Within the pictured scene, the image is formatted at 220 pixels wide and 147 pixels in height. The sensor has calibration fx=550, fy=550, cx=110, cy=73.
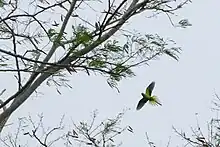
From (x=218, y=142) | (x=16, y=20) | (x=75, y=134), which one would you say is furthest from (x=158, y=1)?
(x=75, y=134)

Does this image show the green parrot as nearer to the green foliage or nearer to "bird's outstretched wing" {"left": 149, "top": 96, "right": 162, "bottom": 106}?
"bird's outstretched wing" {"left": 149, "top": 96, "right": 162, "bottom": 106}

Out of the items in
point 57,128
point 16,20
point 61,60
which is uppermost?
point 57,128

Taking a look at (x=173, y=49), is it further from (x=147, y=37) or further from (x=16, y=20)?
(x=16, y=20)

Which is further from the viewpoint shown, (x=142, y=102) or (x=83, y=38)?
(x=142, y=102)

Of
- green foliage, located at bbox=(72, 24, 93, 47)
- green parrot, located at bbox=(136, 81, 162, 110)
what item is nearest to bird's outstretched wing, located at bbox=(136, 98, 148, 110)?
green parrot, located at bbox=(136, 81, 162, 110)

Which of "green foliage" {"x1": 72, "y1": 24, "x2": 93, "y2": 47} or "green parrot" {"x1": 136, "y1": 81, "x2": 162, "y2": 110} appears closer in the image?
"green foliage" {"x1": 72, "y1": 24, "x2": 93, "y2": 47}

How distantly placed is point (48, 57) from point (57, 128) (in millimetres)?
1863

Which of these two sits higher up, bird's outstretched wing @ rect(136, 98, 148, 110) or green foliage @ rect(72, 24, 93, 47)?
bird's outstretched wing @ rect(136, 98, 148, 110)

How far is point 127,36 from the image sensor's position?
282 cm

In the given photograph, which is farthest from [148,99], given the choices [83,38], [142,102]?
[83,38]

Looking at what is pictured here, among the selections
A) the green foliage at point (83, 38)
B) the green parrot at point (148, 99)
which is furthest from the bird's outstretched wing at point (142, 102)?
the green foliage at point (83, 38)

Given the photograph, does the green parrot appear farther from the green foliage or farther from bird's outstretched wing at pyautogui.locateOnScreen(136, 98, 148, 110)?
the green foliage

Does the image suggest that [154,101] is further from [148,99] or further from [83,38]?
[83,38]

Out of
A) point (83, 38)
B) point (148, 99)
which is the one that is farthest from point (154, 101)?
point (83, 38)
